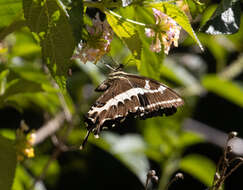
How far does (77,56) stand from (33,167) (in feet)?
4.66

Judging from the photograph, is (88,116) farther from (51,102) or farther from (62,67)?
(51,102)

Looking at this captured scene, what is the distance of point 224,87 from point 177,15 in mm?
1654

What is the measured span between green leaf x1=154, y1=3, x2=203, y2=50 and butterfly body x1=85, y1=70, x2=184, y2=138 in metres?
0.21

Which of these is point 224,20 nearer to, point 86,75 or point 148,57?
point 148,57

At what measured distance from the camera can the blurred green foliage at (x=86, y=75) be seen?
1094 millimetres

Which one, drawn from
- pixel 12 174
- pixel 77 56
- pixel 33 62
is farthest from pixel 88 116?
pixel 33 62

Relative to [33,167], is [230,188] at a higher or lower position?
lower

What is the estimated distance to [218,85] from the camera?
278 cm

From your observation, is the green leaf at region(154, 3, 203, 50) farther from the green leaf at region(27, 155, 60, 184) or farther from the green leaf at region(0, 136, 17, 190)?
the green leaf at region(27, 155, 60, 184)

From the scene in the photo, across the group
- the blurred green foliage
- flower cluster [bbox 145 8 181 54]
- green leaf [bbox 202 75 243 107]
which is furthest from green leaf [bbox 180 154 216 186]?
flower cluster [bbox 145 8 181 54]

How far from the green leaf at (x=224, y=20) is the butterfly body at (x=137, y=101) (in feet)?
0.72

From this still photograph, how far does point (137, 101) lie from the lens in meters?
1.35

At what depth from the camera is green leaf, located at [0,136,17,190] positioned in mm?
1278

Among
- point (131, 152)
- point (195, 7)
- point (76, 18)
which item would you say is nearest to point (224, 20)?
point (195, 7)
